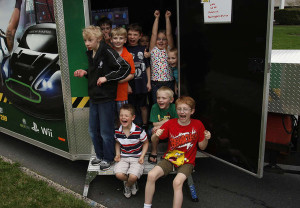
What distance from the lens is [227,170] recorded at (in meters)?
4.38

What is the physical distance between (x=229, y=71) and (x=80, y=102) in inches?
65.4

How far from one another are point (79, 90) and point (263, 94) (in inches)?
76.6

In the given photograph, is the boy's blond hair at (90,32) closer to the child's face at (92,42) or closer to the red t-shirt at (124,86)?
the child's face at (92,42)

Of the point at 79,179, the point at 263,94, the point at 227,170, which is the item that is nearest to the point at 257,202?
the point at 227,170

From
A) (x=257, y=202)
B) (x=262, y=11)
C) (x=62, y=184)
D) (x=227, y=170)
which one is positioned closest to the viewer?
(x=262, y=11)

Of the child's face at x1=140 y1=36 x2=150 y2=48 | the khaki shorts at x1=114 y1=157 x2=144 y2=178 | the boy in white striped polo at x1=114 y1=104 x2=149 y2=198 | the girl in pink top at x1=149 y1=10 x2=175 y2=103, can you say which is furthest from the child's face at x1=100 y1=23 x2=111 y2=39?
the khaki shorts at x1=114 y1=157 x2=144 y2=178

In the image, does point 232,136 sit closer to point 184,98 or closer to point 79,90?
point 184,98

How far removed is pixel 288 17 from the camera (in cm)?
2945

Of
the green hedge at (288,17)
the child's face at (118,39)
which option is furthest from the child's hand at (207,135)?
the green hedge at (288,17)

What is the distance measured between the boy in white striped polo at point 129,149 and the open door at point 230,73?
72 cm

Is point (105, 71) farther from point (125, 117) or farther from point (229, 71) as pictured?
point (229, 71)

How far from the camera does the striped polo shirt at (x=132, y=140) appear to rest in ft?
12.0

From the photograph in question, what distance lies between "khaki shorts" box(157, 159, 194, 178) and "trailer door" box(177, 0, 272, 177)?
40 cm

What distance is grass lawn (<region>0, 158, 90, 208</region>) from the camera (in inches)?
139
